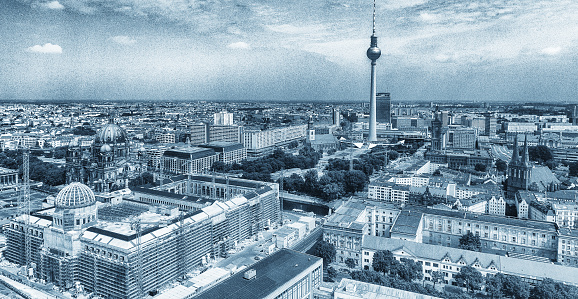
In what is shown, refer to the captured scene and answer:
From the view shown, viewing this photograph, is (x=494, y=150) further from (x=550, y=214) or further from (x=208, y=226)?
(x=208, y=226)

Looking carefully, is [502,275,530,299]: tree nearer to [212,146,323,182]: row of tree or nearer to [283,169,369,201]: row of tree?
[283,169,369,201]: row of tree

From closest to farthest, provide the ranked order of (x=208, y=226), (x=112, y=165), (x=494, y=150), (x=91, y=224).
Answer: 1. (x=91, y=224)
2. (x=208, y=226)
3. (x=112, y=165)
4. (x=494, y=150)

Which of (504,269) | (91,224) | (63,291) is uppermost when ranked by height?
(91,224)

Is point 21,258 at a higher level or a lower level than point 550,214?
lower

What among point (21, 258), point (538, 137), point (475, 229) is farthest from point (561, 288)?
point (538, 137)

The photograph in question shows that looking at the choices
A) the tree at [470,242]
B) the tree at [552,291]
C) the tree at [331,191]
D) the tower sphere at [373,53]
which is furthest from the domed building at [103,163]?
the tower sphere at [373,53]

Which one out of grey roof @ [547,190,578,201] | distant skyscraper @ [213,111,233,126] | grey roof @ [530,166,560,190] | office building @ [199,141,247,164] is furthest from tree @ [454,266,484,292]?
distant skyscraper @ [213,111,233,126]
